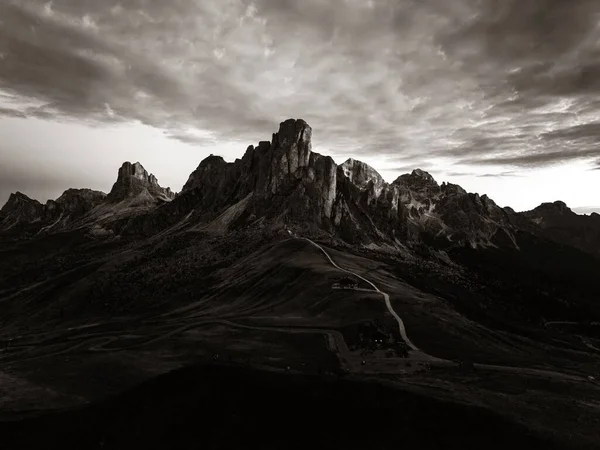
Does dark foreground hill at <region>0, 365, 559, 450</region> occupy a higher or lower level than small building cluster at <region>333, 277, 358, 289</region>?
lower

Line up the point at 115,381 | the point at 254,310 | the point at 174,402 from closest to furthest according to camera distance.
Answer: the point at 174,402
the point at 115,381
the point at 254,310

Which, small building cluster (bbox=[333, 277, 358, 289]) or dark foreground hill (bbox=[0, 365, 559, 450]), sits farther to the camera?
small building cluster (bbox=[333, 277, 358, 289])

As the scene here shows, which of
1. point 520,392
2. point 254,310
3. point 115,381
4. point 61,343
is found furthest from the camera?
point 254,310

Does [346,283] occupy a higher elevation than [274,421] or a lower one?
higher

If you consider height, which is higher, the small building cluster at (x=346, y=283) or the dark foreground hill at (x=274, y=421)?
the small building cluster at (x=346, y=283)

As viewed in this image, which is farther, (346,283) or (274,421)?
(346,283)

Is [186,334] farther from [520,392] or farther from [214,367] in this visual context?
[520,392]

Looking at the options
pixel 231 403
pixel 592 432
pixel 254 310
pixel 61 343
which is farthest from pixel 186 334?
pixel 592 432

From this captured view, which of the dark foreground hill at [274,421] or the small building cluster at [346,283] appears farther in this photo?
the small building cluster at [346,283]
